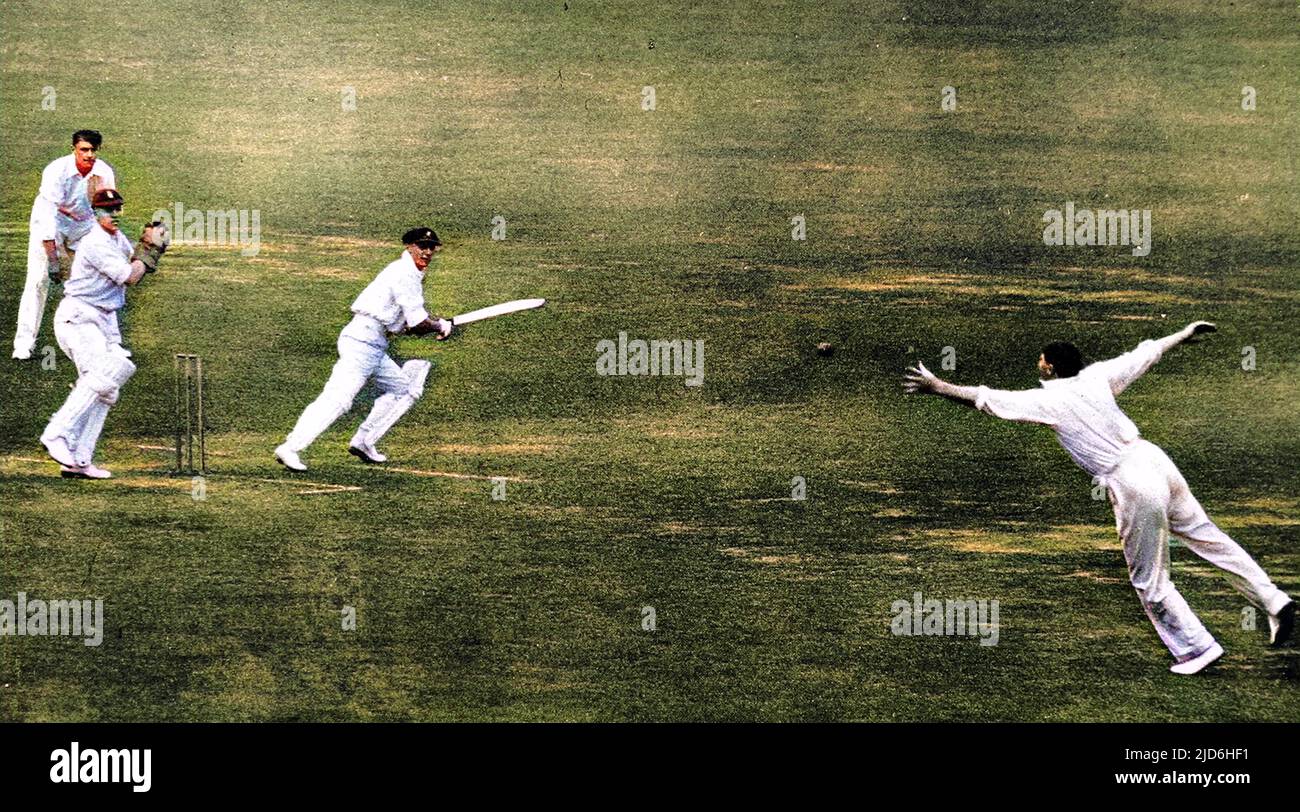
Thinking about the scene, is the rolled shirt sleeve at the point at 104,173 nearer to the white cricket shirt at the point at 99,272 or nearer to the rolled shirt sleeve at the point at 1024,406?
the white cricket shirt at the point at 99,272

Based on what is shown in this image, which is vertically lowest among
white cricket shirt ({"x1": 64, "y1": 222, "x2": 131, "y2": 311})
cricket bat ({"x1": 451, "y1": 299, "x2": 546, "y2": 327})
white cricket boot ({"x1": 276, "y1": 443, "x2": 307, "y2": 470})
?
white cricket boot ({"x1": 276, "y1": 443, "x2": 307, "y2": 470})

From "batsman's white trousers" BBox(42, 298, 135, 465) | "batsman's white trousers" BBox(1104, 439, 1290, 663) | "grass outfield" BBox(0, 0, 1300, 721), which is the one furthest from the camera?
"batsman's white trousers" BBox(42, 298, 135, 465)

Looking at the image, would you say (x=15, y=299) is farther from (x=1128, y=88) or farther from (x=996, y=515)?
(x=1128, y=88)

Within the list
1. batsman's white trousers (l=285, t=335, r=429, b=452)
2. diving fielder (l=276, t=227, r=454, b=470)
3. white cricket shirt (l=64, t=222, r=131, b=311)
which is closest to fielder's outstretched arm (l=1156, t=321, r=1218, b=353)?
diving fielder (l=276, t=227, r=454, b=470)

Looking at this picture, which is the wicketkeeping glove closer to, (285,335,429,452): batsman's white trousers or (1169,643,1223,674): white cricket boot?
(285,335,429,452): batsman's white trousers

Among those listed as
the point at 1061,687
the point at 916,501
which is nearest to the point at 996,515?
the point at 916,501
